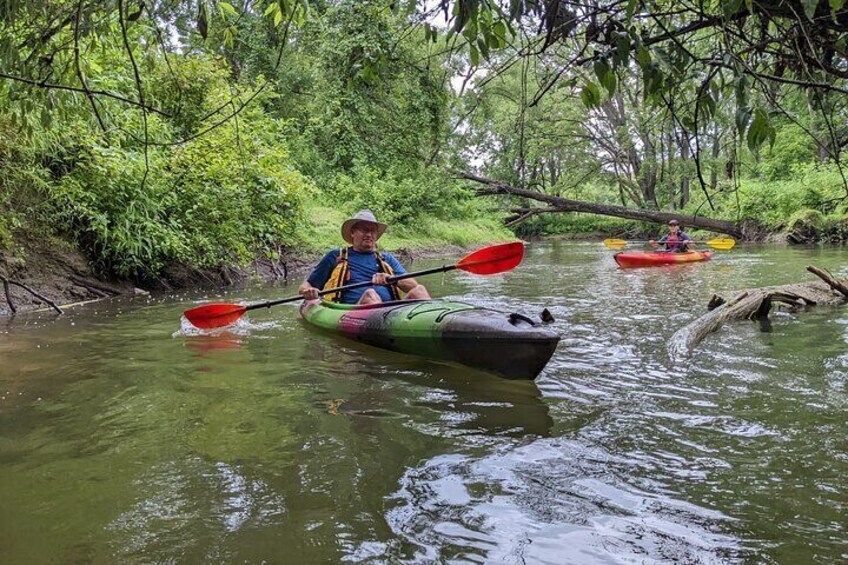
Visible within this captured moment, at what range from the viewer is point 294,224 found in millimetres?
10453

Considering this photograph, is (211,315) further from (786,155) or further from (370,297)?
(786,155)

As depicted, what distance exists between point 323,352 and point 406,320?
Answer: 93 centimetres

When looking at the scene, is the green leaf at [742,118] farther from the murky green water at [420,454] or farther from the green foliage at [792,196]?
Answer: the green foliage at [792,196]

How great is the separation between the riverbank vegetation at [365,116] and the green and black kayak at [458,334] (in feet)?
3.56

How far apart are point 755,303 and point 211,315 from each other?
16.6ft

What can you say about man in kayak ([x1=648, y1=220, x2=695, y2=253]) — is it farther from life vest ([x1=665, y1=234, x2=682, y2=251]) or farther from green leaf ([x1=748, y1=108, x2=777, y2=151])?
green leaf ([x1=748, y1=108, x2=777, y2=151])

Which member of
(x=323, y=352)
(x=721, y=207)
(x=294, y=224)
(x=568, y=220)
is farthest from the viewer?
(x=568, y=220)

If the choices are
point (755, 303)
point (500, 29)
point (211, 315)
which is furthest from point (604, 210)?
point (500, 29)

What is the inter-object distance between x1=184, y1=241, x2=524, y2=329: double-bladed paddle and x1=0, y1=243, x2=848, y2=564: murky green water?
1.59 ft

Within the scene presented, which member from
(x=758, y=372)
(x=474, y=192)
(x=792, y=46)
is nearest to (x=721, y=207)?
(x=474, y=192)

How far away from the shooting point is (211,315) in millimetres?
5734

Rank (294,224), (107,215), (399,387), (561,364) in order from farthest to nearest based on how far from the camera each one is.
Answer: (294,224) → (107,215) → (561,364) → (399,387)

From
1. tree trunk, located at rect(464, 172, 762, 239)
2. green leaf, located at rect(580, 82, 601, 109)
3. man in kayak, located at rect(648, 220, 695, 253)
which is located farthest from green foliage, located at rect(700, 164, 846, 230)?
green leaf, located at rect(580, 82, 601, 109)

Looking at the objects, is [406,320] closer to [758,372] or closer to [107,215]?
[758,372]
